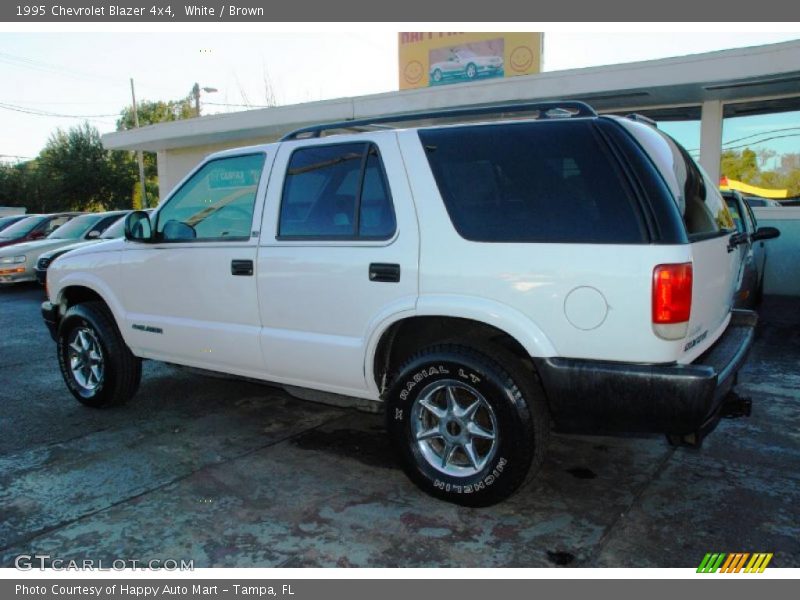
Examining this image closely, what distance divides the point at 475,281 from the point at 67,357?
12.2ft

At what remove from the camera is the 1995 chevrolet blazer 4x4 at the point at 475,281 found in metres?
2.83

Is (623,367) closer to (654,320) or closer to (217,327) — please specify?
(654,320)

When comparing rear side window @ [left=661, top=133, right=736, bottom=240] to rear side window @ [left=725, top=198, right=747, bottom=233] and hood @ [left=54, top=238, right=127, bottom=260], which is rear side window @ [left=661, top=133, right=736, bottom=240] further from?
rear side window @ [left=725, top=198, right=747, bottom=233]

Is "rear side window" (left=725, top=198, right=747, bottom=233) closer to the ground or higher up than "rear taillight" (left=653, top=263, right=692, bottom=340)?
higher up

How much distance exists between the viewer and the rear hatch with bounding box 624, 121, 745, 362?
2928mm

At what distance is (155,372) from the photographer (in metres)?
6.26

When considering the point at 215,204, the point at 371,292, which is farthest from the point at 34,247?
the point at 371,292

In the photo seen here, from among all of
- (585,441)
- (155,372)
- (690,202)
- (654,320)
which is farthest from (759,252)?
(155,372)

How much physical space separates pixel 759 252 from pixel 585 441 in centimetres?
608

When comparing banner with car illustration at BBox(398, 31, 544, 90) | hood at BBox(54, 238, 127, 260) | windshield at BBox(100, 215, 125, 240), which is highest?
banner with car illustration at BBox(398, 31, 544, 90)

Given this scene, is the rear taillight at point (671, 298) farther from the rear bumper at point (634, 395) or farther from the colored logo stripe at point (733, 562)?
the colored logo stripe at point (733, 562)

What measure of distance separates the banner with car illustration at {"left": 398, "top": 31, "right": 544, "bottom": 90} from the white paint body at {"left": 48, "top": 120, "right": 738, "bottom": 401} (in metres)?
17.6

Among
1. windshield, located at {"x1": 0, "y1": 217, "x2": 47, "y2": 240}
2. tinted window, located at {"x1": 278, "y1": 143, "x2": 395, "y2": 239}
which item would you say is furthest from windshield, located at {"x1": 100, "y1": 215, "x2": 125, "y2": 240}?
tinted window, located at {"x1": 278, "y1": 143, "x2": 395, "y2": 239}

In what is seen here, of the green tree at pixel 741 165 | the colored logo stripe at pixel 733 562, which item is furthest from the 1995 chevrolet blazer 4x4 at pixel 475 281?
the green tree at pixel 741 165
